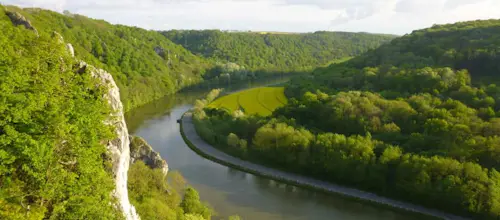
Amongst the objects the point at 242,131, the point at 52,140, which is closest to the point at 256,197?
the point at 242,131

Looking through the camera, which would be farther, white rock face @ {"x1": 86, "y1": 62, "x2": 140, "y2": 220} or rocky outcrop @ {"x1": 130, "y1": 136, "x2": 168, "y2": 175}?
rocky outcrop @ {"x1": 130, "y1": 136, "x2": 168, "y2": 175}

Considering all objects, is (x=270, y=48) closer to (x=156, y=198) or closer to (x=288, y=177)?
(x=288, y=177)

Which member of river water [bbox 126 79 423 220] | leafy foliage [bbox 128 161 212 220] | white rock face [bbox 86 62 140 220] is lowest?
river water [bbox 126 79 423 220]

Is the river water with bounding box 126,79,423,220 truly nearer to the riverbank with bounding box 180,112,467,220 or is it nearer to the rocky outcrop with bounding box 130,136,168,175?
the riverbank with bounding box 180,112,467,220

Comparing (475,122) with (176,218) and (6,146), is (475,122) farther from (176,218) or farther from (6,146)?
(6,146)

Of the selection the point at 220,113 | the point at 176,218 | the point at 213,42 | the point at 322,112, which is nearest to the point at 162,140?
the point at 220,113

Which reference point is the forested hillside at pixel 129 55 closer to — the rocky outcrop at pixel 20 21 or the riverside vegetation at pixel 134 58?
the riverside vegetation at pixel 134 58

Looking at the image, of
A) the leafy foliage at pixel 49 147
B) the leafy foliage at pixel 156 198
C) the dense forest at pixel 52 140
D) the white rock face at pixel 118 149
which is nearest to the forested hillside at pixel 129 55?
the leafy foliage at pixel 156 198

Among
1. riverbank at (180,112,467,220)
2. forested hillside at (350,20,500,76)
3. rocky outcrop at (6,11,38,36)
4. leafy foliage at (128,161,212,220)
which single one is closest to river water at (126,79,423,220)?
riverbank at (180,112,467,220)
